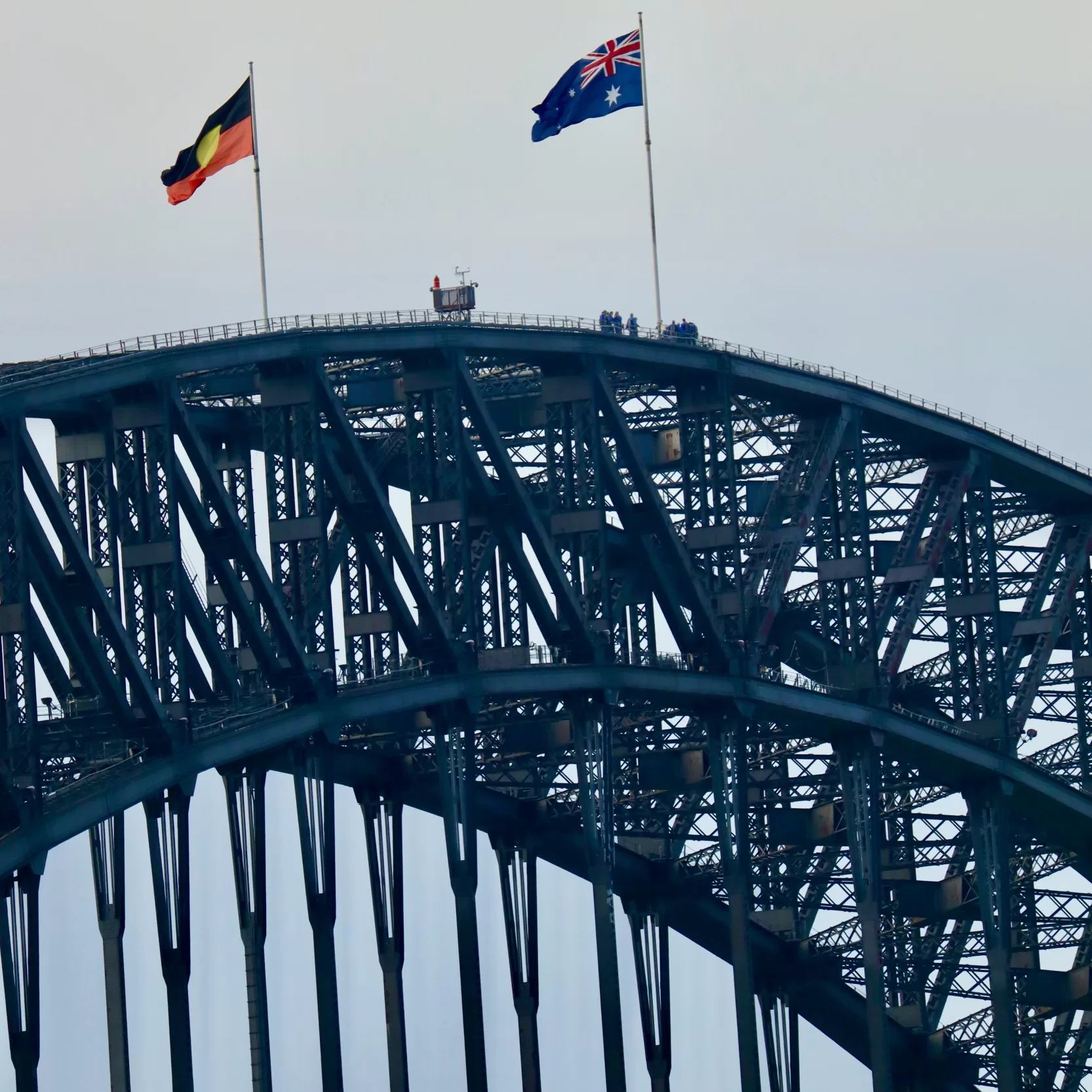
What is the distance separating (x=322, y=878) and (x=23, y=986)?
40.8 feet

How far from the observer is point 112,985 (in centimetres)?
10356

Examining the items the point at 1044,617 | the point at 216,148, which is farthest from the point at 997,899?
the point at 216,148

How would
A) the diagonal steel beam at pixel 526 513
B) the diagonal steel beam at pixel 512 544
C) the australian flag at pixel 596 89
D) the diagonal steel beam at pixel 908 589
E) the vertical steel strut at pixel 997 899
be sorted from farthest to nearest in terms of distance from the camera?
1. the vertical steel strut at pixel 997 899
2. the diagonal steel beam at pixel 908 589
3. the australian flag at pixel 596 89
4. the diagonal steel beam at pixel 512 544
5. the diagonal steel beam at pixel 526 513

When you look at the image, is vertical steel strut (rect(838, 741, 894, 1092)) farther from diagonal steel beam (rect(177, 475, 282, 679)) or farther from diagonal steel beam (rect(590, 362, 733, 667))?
diagonal steel beam (rect(177, 475, 282, 679))

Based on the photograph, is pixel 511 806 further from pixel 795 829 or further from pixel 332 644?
pixel 332 644

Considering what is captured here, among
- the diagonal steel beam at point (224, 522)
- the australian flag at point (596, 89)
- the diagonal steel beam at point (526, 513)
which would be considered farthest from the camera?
the australian flag at point (596, 89)

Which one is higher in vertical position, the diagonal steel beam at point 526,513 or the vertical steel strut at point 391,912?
the diagonal steel beam at point 526,513

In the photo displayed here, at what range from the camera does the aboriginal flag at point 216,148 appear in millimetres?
105312

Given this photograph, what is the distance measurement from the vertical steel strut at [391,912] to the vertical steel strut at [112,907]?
10780 millimetres

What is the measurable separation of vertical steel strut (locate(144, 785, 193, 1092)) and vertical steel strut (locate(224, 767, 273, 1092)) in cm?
264

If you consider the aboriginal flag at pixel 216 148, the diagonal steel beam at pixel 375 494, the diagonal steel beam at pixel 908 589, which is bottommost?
the diagonal steel beam at pixel 908 589

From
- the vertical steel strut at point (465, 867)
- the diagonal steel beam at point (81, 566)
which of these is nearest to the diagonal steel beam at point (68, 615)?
the diagonal steel beam at point (81, 566)

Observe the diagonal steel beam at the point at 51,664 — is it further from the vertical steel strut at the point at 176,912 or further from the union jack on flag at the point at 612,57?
the union jack on flag at the point at 612,57

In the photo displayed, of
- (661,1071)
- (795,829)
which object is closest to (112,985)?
(661,1071)
